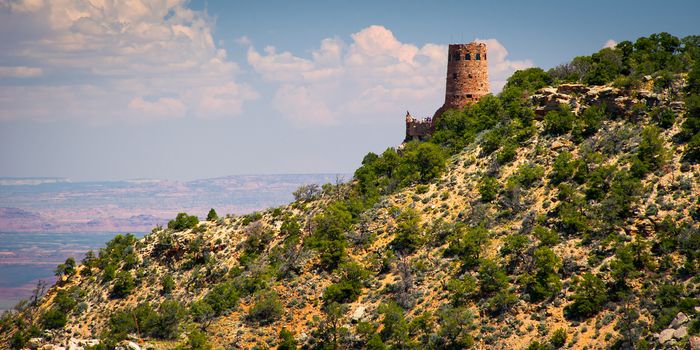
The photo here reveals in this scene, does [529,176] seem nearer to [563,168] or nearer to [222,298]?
[563,168]

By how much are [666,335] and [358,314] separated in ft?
96.2

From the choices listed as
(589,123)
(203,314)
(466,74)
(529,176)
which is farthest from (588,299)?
(466,74)

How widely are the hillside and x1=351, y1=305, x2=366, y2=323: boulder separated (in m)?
0.29

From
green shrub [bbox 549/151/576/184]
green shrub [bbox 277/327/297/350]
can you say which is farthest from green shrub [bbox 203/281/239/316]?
green shrub [bbox 549/151/576/184]

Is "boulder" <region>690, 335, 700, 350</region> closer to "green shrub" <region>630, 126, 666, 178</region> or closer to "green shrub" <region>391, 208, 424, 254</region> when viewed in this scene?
"green shrub" <region>630, 126, 666, 178</region>

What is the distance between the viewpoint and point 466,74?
109562 millimetres

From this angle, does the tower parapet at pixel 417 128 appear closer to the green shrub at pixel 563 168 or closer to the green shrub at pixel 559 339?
the green shrub at pixel 563 168

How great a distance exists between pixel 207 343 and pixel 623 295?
39.2 m

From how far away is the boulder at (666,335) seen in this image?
59.1 m

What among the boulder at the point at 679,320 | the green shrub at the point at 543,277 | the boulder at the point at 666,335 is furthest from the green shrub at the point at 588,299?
the boulder at the point at 666,335

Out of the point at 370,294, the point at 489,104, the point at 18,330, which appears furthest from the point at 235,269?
the point at 489,104

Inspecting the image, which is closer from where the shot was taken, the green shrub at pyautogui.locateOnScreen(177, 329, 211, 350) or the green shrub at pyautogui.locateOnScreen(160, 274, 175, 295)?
the green shrub at pyautogui.locateOnScreen(177, 329, 211, 350)

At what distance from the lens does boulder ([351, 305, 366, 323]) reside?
3066 inches

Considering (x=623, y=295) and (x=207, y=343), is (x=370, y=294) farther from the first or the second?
(x=623, y=295)
